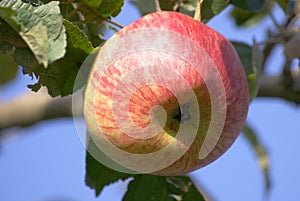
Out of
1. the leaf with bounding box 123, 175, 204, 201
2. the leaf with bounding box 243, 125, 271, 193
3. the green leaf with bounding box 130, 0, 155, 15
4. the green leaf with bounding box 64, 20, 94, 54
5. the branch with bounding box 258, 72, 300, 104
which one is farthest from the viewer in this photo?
the leaf with bounding box 243, 125, 271, 193

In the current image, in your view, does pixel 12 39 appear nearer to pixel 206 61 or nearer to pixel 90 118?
pixel 90 118

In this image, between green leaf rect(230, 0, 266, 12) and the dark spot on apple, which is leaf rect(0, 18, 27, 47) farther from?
green leaf rect(230, 0, 266, 12)

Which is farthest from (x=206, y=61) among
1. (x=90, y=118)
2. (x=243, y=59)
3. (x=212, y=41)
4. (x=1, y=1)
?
(x=243, y=59)

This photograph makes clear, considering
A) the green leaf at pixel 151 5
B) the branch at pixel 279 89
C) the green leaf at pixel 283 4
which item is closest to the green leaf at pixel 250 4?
the green leaf at pixel 283 4

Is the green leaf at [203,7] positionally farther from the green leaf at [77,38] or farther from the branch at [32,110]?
the branch at [32,110]

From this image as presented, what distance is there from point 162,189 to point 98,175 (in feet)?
0.39

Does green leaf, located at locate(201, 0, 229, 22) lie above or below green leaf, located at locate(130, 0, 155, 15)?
above

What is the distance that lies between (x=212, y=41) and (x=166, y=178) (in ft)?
1.21

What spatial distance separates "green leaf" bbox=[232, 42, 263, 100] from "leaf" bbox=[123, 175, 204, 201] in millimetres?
209

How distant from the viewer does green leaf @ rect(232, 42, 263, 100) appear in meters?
1.22

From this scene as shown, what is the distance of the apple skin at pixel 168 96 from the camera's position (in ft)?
2.85

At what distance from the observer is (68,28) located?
0.94m

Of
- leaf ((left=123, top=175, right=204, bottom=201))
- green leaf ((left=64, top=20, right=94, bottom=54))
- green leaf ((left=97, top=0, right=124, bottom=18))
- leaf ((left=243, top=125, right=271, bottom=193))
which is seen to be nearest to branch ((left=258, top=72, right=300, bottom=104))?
leaf ((left=243, top=125, right=271, bottom=193))

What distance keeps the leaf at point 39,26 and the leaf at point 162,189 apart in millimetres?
412
